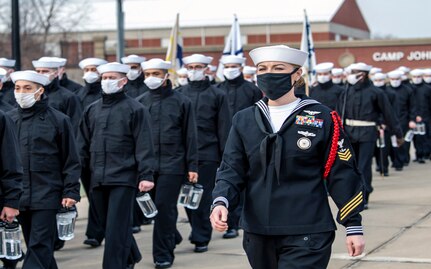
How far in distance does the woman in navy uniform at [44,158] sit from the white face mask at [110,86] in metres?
0.76

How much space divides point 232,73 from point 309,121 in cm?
739

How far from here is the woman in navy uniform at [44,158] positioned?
328 inches

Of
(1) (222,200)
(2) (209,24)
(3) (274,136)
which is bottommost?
(1) (222,200)

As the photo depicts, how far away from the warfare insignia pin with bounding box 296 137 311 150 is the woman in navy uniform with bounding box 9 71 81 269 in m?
3.13

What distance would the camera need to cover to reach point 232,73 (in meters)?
13.1

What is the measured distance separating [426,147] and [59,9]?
43.4m

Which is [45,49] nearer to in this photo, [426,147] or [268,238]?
[426,147]

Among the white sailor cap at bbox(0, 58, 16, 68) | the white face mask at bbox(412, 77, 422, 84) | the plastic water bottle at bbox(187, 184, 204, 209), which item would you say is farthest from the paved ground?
the white face mask at bbox(412, 77, 422, 84)

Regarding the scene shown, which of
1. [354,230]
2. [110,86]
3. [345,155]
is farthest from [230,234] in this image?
[354,230]

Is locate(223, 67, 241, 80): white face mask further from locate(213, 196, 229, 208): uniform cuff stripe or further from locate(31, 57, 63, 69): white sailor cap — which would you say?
locate(213, 196, 229, 208): uniform cuff stripe

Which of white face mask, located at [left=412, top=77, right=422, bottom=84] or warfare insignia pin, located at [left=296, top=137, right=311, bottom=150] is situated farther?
white face mask, located at [left=412, top=77, right=422, bottom=84]

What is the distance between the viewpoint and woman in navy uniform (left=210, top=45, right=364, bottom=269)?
5.66 metres

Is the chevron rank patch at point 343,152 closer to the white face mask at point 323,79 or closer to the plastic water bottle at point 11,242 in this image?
the plastic water bottle at point 11,242

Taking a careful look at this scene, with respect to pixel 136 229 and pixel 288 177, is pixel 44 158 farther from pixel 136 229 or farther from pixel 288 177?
pixel 136 229
